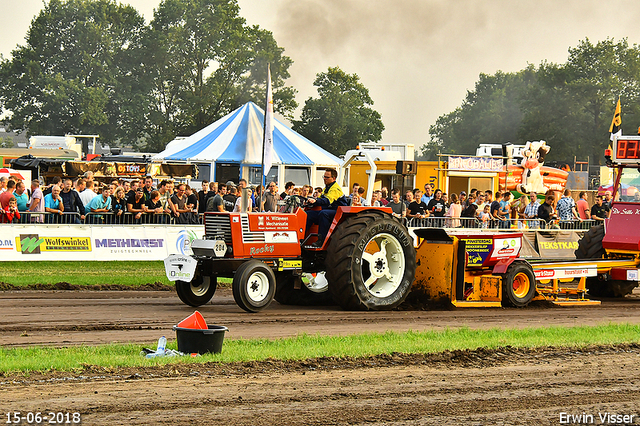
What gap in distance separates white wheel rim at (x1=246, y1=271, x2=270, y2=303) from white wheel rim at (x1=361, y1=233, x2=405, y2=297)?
1.47 m

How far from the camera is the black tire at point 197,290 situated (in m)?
10.9

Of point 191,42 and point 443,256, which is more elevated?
point 191,42

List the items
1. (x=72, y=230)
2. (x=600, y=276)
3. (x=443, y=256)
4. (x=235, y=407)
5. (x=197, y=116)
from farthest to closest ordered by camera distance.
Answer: (x=197, y=116)
(x=72, y=230)
(x=600, y=276)
(x=443, y=256)
(x=235, y=407)

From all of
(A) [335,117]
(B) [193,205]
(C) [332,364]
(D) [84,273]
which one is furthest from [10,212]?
(A) [335,117]

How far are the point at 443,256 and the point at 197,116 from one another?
5252 cm

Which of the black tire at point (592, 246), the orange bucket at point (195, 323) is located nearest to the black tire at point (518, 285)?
the black tire at point (592, 246)

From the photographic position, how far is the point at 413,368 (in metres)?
6.91

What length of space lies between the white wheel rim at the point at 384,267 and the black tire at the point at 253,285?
1.45m

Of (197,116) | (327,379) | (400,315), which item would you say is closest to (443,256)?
(400,315)

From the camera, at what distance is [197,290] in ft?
36.0

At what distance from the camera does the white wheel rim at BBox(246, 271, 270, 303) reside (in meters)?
10.2

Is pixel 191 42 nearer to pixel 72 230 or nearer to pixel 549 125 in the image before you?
pixel 549 125

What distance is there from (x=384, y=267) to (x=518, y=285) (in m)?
2.29

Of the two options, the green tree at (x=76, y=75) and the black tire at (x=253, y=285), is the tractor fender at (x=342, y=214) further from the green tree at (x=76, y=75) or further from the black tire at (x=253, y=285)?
the green tree at (x=76, y=75)
